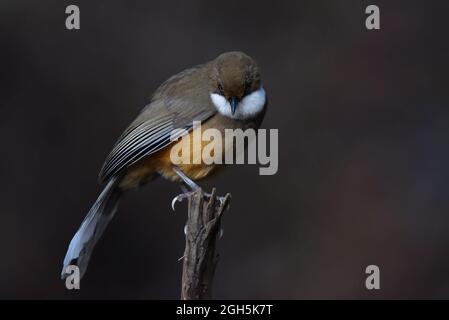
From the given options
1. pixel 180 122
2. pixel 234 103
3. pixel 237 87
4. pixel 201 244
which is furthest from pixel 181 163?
pixel 201 244

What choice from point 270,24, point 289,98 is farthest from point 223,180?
point 270,24

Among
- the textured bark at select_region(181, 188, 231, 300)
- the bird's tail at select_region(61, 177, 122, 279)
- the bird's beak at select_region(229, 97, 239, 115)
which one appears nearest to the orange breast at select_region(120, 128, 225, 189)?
the bird's tail at select_region(61, 177, 122, 279)

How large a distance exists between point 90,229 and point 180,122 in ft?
3.64

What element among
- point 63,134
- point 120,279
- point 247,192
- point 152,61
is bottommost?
point 120,279

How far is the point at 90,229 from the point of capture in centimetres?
739

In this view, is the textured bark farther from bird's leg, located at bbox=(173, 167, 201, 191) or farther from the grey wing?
the grey wing

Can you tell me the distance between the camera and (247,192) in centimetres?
Result: 1080

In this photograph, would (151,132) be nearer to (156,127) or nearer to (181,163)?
(156,127)

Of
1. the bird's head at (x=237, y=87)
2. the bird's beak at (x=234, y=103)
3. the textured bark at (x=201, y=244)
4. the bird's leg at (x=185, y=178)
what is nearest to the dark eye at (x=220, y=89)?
the bird's head at (x=237, y=87)

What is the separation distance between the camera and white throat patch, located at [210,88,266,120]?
22.6 ft

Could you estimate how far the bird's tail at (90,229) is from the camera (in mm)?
7305

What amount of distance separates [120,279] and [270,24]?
11.4ft
